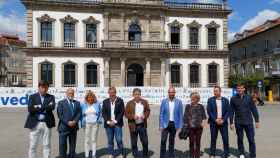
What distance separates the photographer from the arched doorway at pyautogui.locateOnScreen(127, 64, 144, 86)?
3550cm

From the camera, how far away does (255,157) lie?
8992mm

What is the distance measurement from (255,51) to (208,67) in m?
21.0

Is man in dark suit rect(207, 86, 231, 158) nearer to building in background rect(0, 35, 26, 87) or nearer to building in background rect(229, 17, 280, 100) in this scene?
building in background rect(229, 17, 280, 100)

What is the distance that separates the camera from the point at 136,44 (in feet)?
115

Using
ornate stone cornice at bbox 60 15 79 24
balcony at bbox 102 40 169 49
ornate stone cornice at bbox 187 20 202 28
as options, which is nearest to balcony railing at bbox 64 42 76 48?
ornate stone cornice at bbox 60 15 79 24

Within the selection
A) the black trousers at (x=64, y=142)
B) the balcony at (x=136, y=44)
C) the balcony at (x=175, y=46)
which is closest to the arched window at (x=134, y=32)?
the balcony at (x=136, y=44)

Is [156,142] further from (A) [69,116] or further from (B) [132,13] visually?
(B) [132,13]

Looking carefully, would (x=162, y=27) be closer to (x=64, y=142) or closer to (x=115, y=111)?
(x=115, y=111)

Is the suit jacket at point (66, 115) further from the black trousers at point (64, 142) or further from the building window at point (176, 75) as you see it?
the building window at point (176, 75)

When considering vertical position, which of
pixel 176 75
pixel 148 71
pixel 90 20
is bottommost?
pixel 176 75

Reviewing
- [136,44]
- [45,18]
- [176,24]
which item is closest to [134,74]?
[136,44]

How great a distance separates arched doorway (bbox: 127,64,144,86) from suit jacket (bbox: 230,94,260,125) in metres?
26.7

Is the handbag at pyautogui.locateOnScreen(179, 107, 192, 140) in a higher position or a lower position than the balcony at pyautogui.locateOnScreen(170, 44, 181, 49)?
lower

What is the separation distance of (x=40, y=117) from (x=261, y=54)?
49.7m
